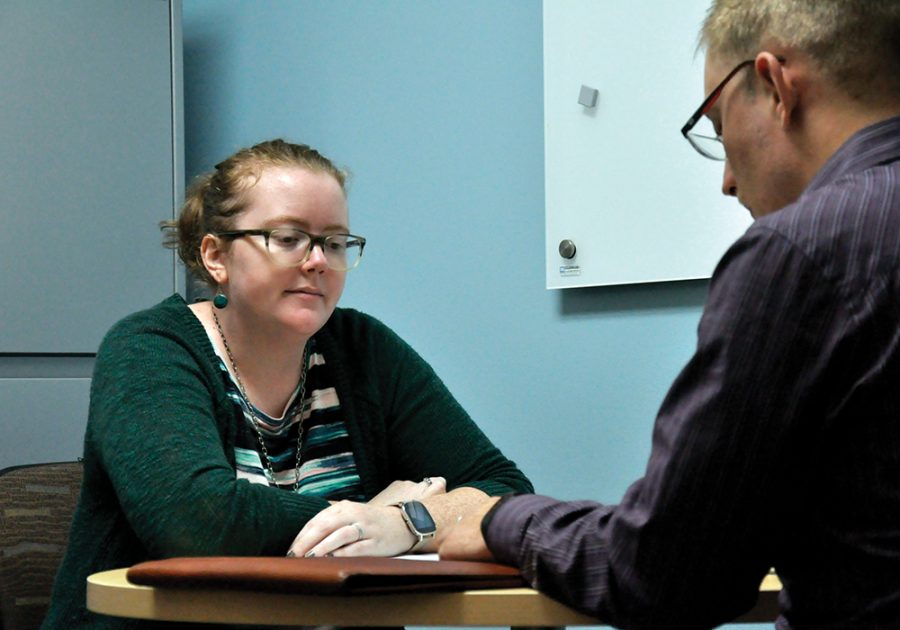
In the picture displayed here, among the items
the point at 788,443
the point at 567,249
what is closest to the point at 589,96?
the point at 567,249

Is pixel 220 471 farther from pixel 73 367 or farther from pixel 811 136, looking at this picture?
pixel 73 367

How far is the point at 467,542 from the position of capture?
1150 millimetres

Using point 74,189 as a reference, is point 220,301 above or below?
below

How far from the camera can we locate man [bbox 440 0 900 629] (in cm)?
89

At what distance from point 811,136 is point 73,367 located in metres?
2.55

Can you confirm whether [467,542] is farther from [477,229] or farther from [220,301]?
[477,229]

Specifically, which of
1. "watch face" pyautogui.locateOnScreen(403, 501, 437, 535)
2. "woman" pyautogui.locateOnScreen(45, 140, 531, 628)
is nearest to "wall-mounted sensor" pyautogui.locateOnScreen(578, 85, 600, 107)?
"woman" pyautogui.locateOnScreen(45, 140, 531, 628)

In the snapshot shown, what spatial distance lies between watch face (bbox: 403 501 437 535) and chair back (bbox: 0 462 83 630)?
2.16ft

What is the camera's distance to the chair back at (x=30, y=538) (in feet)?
5.93

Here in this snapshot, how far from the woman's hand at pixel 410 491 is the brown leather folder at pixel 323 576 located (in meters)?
0.65

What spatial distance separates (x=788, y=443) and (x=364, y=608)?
373mm

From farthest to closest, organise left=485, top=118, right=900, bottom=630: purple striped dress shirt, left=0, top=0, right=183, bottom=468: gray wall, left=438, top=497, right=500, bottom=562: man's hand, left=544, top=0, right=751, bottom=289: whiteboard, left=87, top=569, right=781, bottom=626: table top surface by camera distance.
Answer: left=0, top=0, right=183, bottom=468: gray wall < left=544, top=0, right=751, bottom=289: whiteboard < left=438, top=497, right=500, bottom=562: man's hand < left=87, top=569, right=781, bottom=626: table top surface < left=485, top=118, right=900, bottom=630: purple striped dress shirt

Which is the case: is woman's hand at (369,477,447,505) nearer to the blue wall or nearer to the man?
the man

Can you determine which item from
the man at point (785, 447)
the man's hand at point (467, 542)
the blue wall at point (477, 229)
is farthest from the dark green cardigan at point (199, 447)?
the blue wall at point (477, 229)
